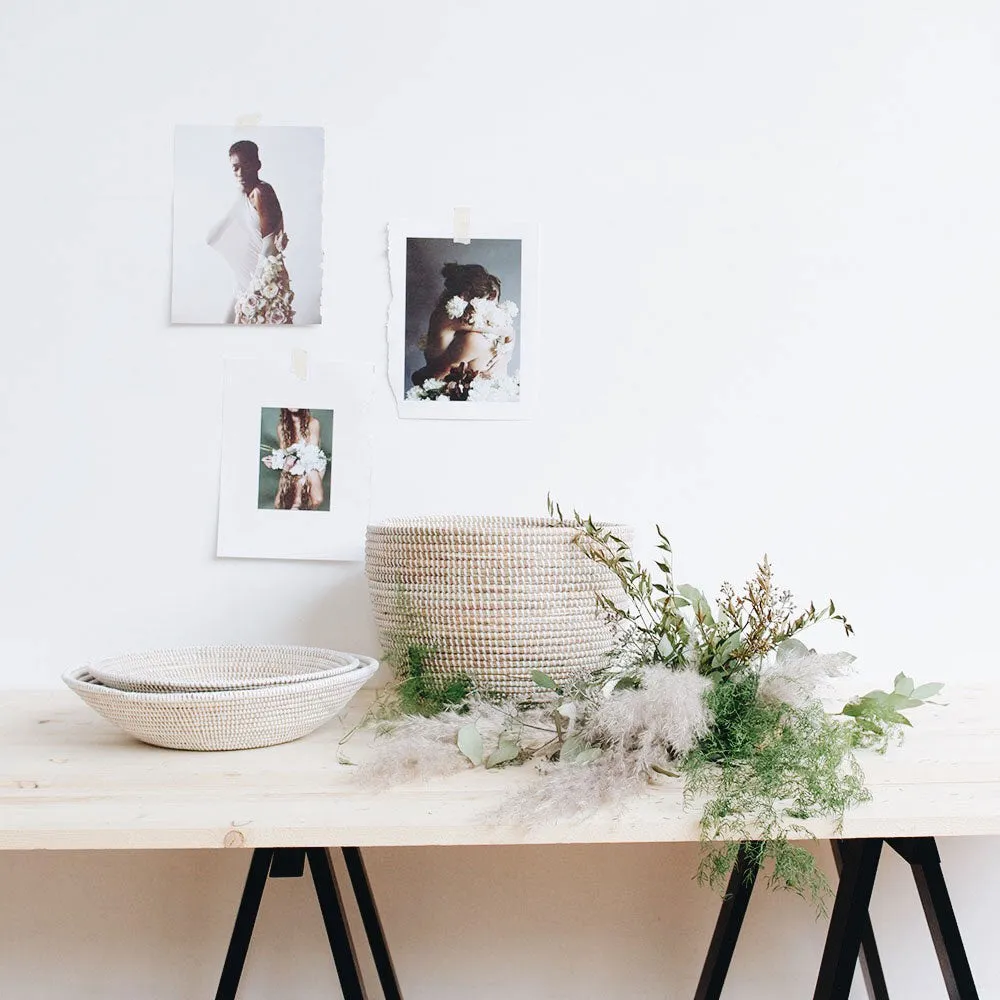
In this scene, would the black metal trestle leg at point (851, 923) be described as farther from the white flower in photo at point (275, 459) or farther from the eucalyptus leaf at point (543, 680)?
the white flower in photo at point (275, 459)

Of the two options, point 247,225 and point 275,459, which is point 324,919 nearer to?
point 275,459

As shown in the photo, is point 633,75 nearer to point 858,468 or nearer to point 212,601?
point 858,468

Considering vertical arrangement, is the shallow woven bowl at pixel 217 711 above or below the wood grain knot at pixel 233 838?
above

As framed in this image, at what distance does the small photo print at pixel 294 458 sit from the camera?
135 cm

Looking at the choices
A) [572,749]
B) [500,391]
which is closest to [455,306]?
[500,391]

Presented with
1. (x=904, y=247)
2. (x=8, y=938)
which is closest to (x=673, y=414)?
(x=904, y=247)

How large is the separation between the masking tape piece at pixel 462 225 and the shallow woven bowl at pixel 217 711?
27.2 inches

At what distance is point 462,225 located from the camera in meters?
1.36

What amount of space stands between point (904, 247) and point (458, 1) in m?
0.76

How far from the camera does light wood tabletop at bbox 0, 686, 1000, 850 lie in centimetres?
78

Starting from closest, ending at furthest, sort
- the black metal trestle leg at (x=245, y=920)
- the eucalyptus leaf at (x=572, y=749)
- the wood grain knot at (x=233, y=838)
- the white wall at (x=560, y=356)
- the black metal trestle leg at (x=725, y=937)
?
1. the wood grain knot at (x=233, y=838)
2. the eucalyptus leaf at (x=572, y=749)
3. the black metal trestle leg at (x=245, y=920)
4. the black metal trestle leg at (x=725, y=937)
5. the white wall at (x=560, y=356)

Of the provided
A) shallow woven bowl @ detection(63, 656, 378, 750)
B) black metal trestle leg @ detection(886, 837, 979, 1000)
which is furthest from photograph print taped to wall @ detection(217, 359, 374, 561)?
black metal trestle leg @ detection(886, 837, 979, 1000)

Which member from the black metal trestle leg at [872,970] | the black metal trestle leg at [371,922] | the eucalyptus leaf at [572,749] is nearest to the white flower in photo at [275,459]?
the black metal trestle leg at [371,922]

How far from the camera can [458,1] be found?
1.37 m
